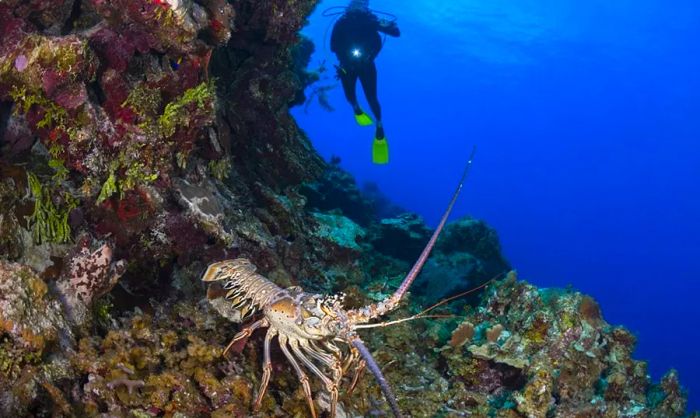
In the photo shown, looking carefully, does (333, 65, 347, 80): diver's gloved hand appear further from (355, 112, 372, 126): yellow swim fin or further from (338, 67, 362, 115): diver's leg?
(355, 112, 372, 126): yellow swim fin

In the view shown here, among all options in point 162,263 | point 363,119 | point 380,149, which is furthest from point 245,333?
point 380,149

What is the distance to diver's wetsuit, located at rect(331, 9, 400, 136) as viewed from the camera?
10.9m

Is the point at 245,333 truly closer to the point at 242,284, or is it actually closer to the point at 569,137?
the point at 242,284

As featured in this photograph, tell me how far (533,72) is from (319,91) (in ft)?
215

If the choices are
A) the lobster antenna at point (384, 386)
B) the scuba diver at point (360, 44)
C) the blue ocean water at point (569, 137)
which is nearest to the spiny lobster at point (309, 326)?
the lobster antenna at point (384, 386)

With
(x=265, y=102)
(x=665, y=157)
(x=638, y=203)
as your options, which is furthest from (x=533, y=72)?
(x=265, y=102)

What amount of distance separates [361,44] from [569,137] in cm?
10217

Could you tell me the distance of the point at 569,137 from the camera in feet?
329

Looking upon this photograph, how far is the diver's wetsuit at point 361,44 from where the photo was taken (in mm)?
10898

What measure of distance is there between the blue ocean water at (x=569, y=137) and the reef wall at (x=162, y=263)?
7861 millimetres

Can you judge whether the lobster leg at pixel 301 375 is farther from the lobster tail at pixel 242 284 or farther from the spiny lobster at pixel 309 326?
the lobster tail at pixel 242 284

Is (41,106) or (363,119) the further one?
(363,119)

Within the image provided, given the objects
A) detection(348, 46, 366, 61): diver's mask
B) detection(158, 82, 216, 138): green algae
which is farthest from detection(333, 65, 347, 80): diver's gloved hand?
detection(158, 82, 216, 138): green algae

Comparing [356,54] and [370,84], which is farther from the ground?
[356,54]
